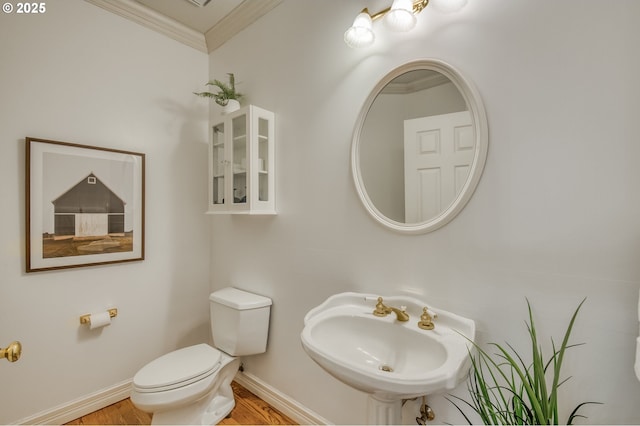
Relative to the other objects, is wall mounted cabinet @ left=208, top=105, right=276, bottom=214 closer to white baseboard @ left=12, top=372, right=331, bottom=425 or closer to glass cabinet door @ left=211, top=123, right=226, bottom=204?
glass cabinet door @ left=211, top=123, right=226, bottom=204

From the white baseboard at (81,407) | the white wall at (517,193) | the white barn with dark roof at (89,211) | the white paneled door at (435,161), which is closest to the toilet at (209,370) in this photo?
the white wall at (517,193)

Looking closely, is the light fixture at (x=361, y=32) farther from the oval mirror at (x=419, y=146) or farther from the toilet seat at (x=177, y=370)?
the toilet seat at (x=177, y=370)

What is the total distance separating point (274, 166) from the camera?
70.7 inches

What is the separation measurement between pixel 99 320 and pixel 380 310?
1641mm

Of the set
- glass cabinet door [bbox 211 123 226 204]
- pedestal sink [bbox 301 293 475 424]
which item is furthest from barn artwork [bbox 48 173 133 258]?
pedestal sink [bbox 301 293 475 424]

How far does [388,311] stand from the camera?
4.00ft

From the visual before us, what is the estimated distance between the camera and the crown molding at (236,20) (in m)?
1.85

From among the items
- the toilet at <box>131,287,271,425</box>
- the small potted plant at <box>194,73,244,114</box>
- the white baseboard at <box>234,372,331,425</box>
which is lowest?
the white baseboard at <box>234,372,331,425</box>

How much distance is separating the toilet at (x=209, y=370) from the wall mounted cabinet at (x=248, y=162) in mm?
585

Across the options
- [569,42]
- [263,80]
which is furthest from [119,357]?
[569,42]

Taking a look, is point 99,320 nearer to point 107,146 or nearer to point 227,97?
point 107,146

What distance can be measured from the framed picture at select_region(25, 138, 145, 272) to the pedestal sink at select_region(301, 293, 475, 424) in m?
1.41

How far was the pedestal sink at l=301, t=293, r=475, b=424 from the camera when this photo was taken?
2.77 feet

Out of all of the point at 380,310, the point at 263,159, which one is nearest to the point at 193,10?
the point at 263,159
